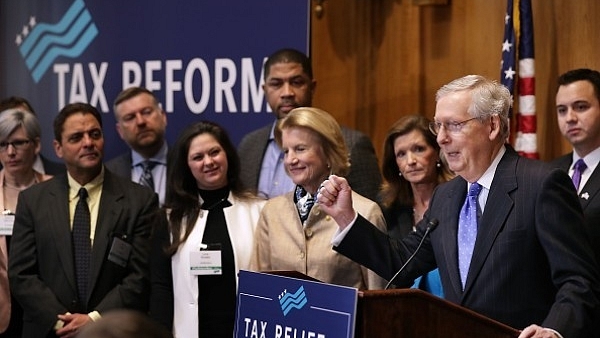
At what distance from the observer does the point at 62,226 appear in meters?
4.76

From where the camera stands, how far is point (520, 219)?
3.10m

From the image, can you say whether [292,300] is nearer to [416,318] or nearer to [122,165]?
[416,318]

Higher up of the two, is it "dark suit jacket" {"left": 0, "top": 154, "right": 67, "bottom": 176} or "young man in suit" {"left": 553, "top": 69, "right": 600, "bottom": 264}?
"young man in suit" {"left": 553, "top": 69, "right": 600, "bottom": 264}

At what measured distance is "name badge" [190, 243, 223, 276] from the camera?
4445mm

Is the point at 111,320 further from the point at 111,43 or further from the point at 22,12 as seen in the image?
the point at 22,12

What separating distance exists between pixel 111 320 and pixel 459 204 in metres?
1.74

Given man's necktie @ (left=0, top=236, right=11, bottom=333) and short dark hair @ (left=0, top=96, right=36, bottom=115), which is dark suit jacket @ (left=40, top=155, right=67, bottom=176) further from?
man's necktie @ (left=0, top=236, right=11, bottom=333)

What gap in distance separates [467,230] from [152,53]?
3.44 metres

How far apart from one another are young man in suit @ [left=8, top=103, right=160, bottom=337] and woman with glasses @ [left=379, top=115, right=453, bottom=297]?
3.47ft

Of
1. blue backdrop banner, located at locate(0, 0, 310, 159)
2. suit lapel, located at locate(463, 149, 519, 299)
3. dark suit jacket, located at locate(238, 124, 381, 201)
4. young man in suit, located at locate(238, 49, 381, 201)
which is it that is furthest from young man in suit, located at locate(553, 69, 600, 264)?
blue backdrop banner, located at locate(0, 0, 310, 159)

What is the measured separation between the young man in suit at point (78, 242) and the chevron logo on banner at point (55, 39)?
1.70 meters

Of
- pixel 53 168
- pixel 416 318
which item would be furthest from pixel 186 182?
pixel 416 318

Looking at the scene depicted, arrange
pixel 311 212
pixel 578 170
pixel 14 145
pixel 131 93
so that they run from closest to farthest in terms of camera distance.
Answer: pixel 311 212, pixel 578 170, pixel 14 145, pixel 131 93

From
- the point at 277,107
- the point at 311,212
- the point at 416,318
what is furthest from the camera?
the point at 277,107
